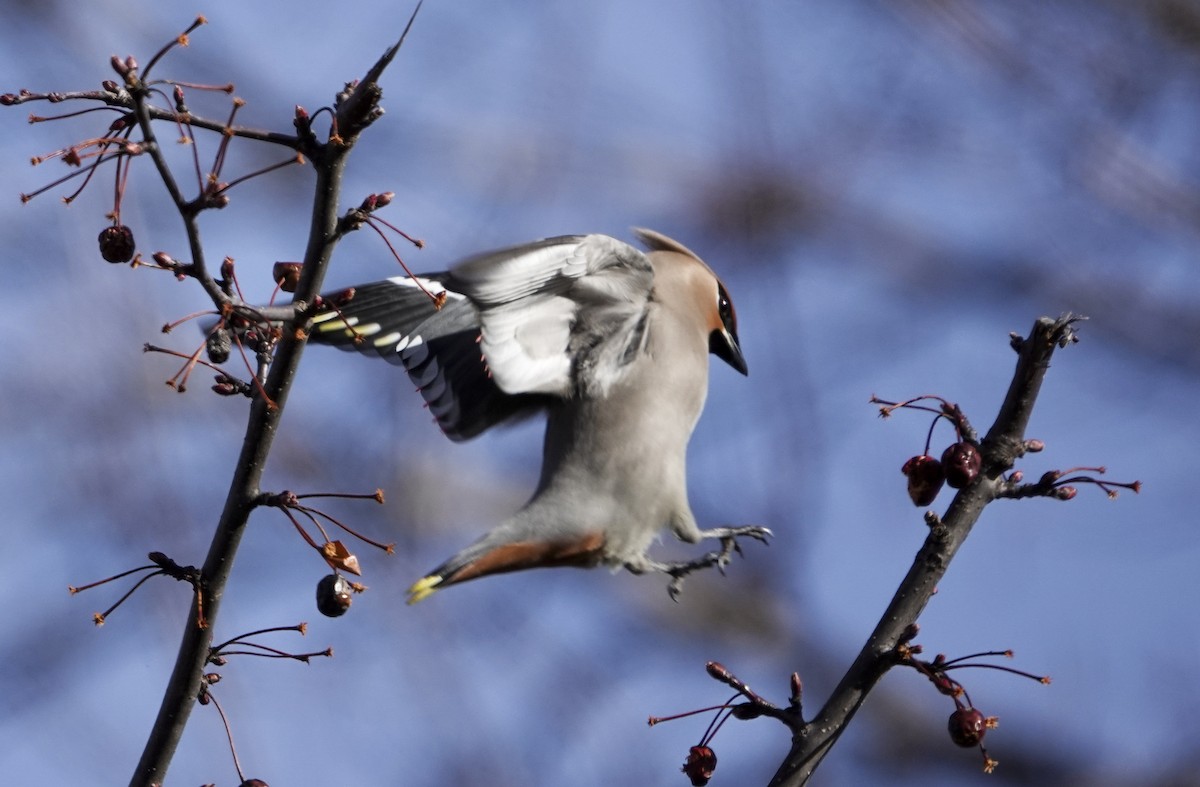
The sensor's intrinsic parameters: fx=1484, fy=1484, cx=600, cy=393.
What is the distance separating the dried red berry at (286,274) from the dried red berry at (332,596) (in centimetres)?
52

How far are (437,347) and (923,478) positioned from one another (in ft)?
4.68

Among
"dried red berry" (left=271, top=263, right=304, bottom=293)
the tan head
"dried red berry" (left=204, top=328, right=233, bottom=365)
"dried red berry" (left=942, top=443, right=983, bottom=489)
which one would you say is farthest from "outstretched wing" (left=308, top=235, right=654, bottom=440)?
"dried red berry" (left=942, top=443, right=983, bottom=489)

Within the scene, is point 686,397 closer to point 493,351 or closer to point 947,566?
point 493,351

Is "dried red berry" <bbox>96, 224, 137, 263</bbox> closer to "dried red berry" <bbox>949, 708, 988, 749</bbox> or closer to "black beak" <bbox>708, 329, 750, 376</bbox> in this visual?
"dried red berry" <bbox>949, 708, 988, 749</bbox>

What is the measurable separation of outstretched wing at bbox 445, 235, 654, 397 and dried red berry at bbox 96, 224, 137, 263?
77 centimetres

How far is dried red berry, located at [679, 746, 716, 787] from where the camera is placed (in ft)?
8.79

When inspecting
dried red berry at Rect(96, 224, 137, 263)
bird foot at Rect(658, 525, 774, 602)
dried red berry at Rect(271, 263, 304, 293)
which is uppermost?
bird foot at Rect(658, 525, 774, 602)

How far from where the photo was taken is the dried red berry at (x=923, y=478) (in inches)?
114

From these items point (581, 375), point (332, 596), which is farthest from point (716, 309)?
point (332, 596)

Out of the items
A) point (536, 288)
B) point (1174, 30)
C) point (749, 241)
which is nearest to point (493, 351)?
point (536, 288)

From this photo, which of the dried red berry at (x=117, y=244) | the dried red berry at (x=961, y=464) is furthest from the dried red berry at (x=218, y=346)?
the dried red berry at (x=961, y=464)

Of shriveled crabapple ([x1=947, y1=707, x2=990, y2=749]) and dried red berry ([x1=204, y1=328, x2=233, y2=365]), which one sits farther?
shriveled crabapple ([x1=947, y1=707, x2=990, y2=749])

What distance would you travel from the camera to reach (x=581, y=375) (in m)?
→ 3.63

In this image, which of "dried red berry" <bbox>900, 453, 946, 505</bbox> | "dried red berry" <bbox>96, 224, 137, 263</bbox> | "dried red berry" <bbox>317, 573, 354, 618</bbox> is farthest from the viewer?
"dried red berry" <bbox>900, 453, 946, 505</bbox>
